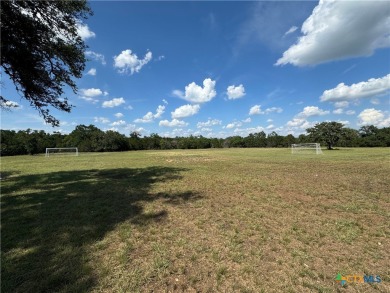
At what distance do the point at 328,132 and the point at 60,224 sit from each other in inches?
1875

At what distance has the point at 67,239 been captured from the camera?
4.69 metres

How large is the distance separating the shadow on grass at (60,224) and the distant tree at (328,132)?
42.7 meters

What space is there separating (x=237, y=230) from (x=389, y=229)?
3.54m

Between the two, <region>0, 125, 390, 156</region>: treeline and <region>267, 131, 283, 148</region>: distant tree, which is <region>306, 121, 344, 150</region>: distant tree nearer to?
<region>0, 125, 390, 156</region>: treeline

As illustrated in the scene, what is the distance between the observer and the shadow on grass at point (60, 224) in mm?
3400

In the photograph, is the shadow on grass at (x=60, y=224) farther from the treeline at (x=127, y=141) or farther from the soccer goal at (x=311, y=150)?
the treeline at (x=127, y=141)

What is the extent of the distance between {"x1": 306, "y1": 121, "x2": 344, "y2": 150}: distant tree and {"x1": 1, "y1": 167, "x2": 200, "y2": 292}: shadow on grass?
42665 mm

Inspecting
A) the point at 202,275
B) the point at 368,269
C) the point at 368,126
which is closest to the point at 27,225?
the point at 202,275

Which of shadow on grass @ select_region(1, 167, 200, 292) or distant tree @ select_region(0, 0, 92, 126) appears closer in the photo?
shadow on grass @ select_region(1, 167, 200, 292)

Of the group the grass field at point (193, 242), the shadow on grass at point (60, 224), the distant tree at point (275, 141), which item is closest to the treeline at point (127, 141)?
the distant tree at point (275, 141)

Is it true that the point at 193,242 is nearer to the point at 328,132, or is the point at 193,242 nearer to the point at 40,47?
the point at 40,47

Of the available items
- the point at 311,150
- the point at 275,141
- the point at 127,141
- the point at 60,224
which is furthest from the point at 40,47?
the point at 275,141

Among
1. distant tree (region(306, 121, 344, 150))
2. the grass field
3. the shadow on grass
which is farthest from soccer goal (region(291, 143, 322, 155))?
the shadow on grass

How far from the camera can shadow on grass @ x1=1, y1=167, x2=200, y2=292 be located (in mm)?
3400
